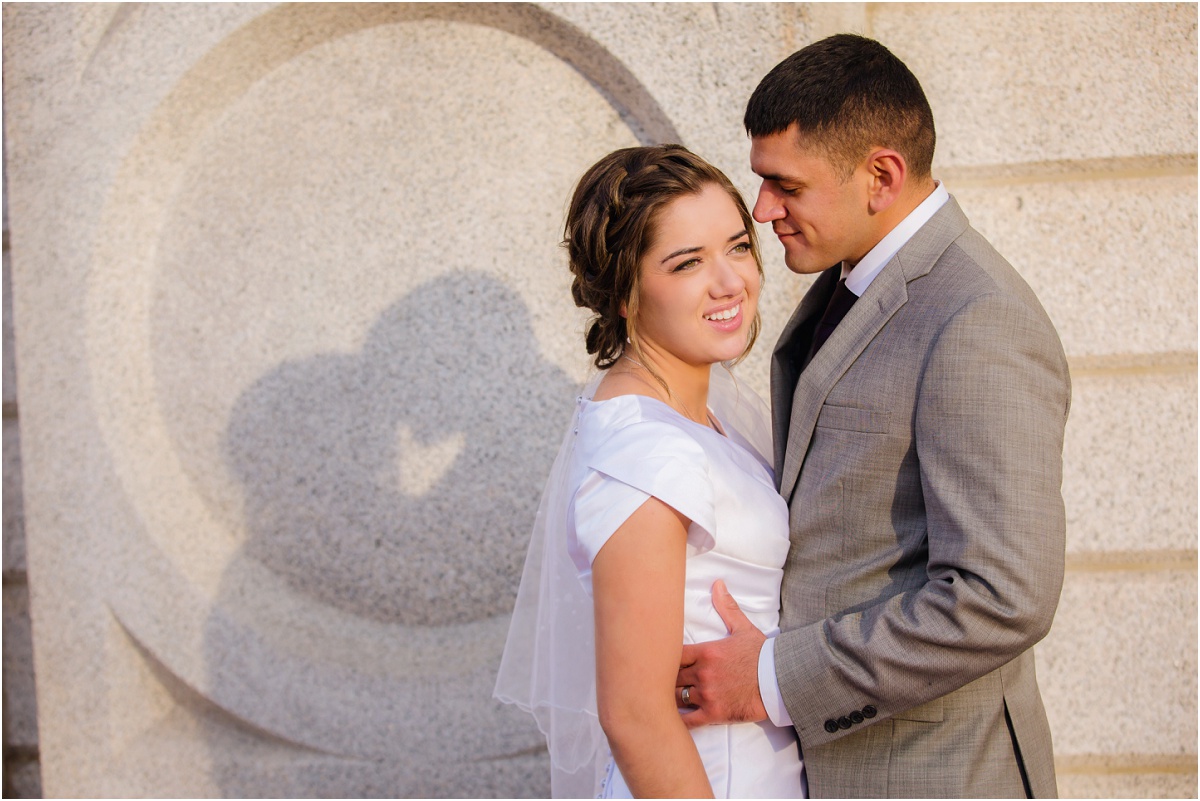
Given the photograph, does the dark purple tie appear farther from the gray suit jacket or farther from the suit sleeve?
the suit sleeve

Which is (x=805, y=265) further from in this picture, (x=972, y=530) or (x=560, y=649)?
(x=560, y=649)

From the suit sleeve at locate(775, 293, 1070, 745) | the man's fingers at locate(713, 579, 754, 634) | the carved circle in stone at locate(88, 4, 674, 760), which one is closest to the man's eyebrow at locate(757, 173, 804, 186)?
the suit sleeve at locate(775, 293, 1070, 745)

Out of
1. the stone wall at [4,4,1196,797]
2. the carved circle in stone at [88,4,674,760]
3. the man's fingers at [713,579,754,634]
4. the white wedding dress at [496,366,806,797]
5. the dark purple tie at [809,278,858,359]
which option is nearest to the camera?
the white wedding dress at [496,366,806,797]

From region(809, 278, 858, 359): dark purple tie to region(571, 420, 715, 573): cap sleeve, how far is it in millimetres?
452

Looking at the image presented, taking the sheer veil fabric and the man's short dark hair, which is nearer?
the man's short dark hair

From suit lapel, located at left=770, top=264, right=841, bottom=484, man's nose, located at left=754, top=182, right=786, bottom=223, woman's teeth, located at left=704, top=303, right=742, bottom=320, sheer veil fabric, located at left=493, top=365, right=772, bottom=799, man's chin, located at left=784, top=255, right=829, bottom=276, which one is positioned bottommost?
sheer veil fabric, located at left=493, top=365, right=772, bottom=799

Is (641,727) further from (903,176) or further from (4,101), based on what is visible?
(4,101)

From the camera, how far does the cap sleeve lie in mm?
1700

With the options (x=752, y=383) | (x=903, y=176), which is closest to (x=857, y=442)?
(x=903, y=176)

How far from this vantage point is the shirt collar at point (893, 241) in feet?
6.39

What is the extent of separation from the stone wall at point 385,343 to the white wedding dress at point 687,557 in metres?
1.06

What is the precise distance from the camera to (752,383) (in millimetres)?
2992

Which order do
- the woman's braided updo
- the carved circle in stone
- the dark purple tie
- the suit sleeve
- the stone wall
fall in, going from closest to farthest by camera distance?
1. the suit sleeve
2. the woman's braided updo
3. the dark purple tie
4. the stone wall
5. the carved circle in stone

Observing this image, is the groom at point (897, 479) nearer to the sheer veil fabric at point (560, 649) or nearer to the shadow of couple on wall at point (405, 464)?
the sheer veil fabric at point (560, 649)
